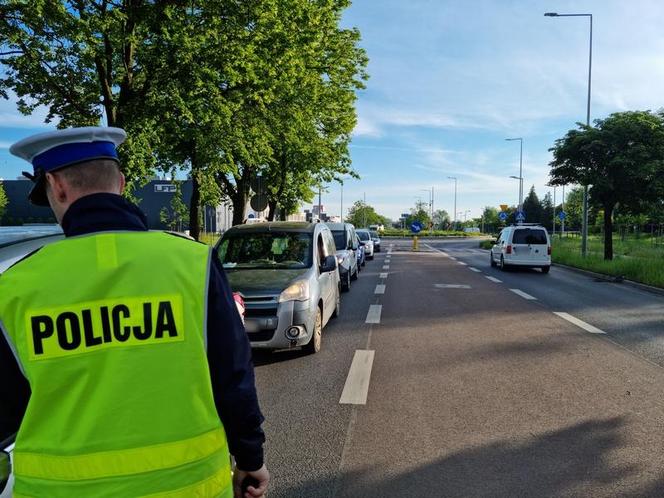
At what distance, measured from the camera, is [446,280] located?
17.1 meters

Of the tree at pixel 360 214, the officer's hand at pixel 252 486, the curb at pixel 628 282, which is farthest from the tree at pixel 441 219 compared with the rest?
the officer's hand at pixel 252 486

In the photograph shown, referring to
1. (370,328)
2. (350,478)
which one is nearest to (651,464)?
(350,478)

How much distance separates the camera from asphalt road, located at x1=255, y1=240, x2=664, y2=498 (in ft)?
11.8

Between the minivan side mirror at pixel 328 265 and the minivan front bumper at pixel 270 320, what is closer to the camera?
the minivan front bumper at pixel 270 320

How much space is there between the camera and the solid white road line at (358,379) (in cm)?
525

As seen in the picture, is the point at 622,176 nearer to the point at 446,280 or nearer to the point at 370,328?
the point at 446,280

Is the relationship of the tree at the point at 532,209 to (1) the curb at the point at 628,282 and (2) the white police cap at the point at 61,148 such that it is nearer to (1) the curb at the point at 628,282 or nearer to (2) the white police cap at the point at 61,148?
(1) the curb at the point at 628,282

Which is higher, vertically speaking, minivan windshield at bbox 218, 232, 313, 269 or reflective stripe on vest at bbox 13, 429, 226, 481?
minivan windshield at bbox 218, 232, 313, 269

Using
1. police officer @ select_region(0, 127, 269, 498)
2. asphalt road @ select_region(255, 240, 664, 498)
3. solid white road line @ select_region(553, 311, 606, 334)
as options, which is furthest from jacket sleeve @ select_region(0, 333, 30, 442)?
solid white road line @ select_region(553, 311, 606, 334)

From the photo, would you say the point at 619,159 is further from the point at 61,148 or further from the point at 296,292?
the point at 61,148

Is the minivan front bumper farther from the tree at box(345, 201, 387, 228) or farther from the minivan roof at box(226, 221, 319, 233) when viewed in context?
the tree at box(345, 201, 387, 228)

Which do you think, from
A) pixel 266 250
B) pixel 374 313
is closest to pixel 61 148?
pixel 266 250

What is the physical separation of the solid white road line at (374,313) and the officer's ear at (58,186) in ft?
27.3

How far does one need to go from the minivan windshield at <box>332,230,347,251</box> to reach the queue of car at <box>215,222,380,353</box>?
→ 237 inches
